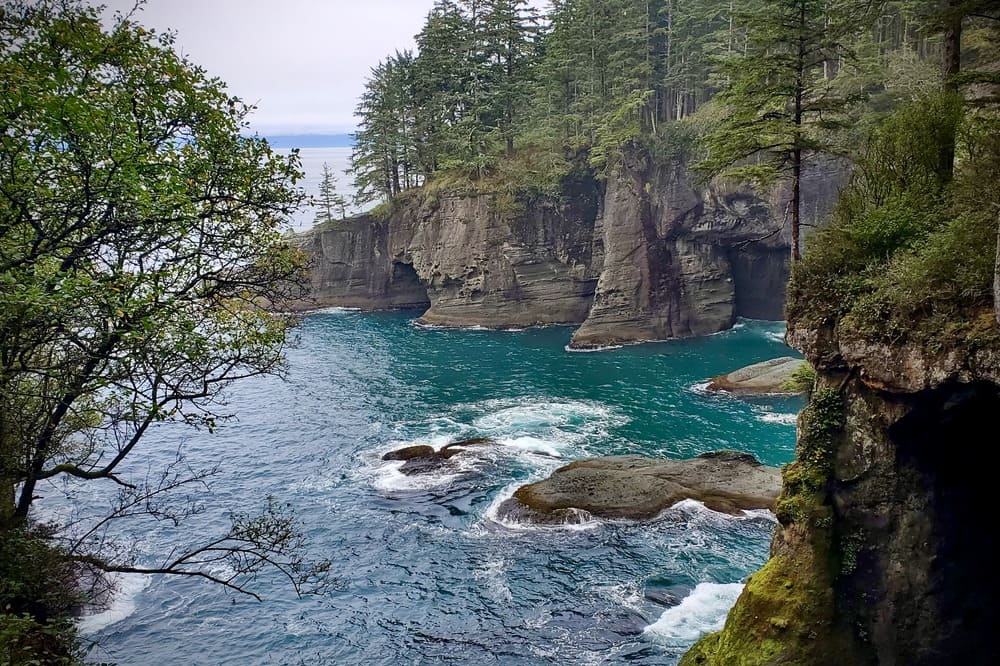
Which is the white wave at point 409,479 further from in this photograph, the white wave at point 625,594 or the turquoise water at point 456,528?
the white wave at point 625,594

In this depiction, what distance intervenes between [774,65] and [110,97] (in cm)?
1828

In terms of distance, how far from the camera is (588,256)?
60.6 meters

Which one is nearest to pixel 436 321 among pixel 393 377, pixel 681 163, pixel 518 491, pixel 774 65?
pixel 393 377

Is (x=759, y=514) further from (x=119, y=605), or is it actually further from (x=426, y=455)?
(x=119, y=605)

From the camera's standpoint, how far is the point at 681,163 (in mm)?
55156

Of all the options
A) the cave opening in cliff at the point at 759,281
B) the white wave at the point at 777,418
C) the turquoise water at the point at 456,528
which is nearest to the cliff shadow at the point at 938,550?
the turquoise water at the point at 456,528

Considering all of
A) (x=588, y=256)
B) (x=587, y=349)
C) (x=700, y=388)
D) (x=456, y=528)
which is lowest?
(x=456, y=528)

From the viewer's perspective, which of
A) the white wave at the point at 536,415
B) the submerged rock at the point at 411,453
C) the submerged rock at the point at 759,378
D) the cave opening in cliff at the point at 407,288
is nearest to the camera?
the submerged rock at the point at 411,453

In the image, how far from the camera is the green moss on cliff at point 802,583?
13.2 meters

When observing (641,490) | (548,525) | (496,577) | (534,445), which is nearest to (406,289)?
(534,445)

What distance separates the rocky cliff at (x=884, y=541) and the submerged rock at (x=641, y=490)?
10896 mm

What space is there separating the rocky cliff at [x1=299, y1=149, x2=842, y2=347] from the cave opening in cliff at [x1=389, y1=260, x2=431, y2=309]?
0.40 feet

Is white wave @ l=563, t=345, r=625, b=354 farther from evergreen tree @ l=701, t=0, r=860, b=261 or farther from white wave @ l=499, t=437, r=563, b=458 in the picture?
evergreen tree @ l=701, t=0, r=860, b=261

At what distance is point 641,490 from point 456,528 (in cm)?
779
